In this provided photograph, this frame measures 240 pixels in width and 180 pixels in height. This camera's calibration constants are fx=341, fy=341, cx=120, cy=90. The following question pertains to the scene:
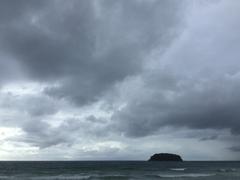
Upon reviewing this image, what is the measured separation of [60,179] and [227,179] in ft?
75.2

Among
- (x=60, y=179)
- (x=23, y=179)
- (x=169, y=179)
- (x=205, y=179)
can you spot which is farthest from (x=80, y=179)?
(x=205, y=179)

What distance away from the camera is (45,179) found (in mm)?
48781

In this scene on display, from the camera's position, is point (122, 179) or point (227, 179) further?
point (122, 179)

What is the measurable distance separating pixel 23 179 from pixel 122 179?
14.0 m

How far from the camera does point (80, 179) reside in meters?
47.7

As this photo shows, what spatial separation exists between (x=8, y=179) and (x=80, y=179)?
10.0m

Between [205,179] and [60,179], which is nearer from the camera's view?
[205,179]

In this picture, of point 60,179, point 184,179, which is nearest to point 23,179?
point 60,179

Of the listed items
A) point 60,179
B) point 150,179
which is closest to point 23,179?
point 60,179

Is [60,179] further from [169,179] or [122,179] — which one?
[169,179]

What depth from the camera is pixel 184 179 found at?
152ft

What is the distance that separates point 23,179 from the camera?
48.2m

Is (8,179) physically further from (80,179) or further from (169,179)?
(169,179)

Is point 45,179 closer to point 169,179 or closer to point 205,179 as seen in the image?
point 169,179
